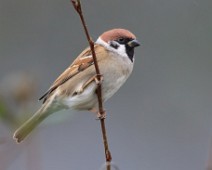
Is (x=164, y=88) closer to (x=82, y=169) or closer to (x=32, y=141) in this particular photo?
(x=82, y=169)

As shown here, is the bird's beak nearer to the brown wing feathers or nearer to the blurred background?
the brown wing feathers

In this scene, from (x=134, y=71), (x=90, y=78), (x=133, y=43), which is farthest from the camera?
(x=134, y=71)

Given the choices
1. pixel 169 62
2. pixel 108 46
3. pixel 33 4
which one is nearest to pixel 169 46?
pixel 169 62

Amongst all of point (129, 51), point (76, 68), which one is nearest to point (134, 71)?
point (129, 51)

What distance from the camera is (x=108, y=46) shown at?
2.56 m

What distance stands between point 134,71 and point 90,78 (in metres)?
1.37

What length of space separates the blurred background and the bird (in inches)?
15.8

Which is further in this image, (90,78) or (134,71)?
(134,71)

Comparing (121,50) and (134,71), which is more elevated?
(121,50)

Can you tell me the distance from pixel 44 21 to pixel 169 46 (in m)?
0.90

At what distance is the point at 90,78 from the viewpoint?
94.0 inches

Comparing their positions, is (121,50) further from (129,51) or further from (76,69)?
(76,69)

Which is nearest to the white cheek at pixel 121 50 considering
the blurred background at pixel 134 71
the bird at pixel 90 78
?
the bird at pixel 90 78

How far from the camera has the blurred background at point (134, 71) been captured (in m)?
3.29
